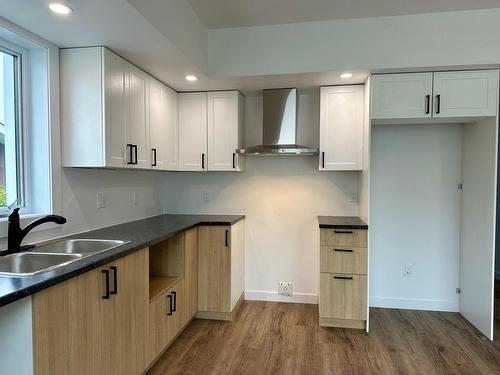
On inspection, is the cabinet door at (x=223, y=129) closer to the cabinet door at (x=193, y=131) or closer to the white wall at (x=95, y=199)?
the cabinet door at (x=193, y=131)

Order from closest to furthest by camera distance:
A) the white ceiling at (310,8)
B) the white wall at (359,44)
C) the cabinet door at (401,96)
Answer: the white ceiling at (310,8) → the white wall at (359,44) → the cabinet door at (401,96)

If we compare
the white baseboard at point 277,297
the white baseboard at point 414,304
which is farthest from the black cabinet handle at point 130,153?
the white baseboard at point 414,304

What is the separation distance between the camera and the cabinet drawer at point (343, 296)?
2930 mm

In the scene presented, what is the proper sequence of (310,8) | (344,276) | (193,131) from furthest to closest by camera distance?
(193,131)
(344,276)
(310,8)

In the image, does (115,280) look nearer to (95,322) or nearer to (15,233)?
(95,322)

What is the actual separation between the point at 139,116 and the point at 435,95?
8.05 feet

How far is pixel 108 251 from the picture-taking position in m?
→ 1.85

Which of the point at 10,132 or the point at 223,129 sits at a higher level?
the point at 223,129

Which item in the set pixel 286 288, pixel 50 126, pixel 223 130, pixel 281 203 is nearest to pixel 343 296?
pixel 286 288

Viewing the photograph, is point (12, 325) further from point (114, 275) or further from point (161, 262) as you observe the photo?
point (161, 262)

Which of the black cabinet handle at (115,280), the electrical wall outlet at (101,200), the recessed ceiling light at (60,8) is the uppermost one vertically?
the recessed ceiling light at (60,8)

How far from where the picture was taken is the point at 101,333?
1.71 m

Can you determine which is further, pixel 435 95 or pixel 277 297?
pixel 277 297

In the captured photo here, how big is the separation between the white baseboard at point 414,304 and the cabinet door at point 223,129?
2.07m
